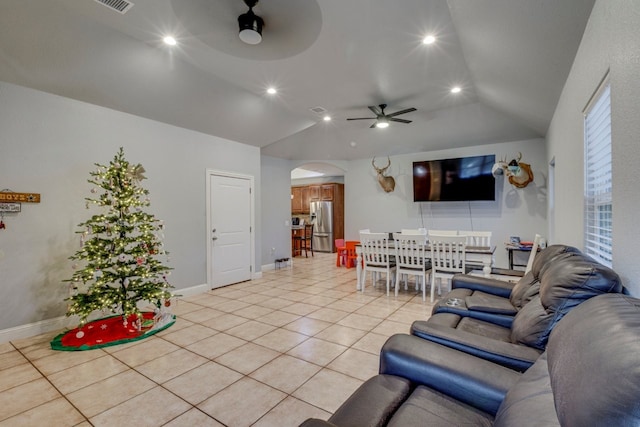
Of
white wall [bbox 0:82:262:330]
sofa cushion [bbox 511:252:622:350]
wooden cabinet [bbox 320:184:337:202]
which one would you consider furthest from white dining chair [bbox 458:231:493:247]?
white wall [bbox 0:82:262:330]

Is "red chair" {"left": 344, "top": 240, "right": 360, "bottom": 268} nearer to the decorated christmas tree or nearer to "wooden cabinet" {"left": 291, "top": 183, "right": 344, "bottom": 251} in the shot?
"wooden cabinet" {"left": 291, "top": 183, "right": 344, "bottom": 251}

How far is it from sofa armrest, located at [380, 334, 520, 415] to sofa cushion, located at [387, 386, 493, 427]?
0.11 feet

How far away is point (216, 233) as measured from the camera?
5027 millimetres

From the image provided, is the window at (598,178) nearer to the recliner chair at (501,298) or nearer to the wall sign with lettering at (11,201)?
the recliner chair at (501,298)

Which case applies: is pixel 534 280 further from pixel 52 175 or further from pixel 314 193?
pixel 314 193

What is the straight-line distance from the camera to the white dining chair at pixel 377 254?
4500mm

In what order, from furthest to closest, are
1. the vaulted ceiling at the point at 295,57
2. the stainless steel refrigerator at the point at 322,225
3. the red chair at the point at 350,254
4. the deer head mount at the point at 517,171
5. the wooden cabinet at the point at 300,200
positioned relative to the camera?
the wooden cabinet at the point at 300,200 → the stainless steel refrigerator at the point at 322,225 → the red chair at the point at 350,254 → the deer head mount at the point at 517,171 → the vaulted ceiling at the point at 295,57

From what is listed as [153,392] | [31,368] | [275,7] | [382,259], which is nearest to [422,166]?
[382,259]

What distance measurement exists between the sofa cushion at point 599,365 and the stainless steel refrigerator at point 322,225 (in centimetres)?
828

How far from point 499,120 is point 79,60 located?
6.02 meters

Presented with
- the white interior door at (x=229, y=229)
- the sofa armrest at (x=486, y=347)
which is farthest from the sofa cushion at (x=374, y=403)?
the white interior door at (x=229, y=229)

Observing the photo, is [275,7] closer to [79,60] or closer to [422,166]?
[79,60]

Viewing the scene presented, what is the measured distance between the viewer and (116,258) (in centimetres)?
327

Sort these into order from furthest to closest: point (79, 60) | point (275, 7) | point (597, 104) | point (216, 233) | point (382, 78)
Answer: point (216, 233)
point (382, 78)
point (79, 60)
point (275, 7)
point (597, 104)
